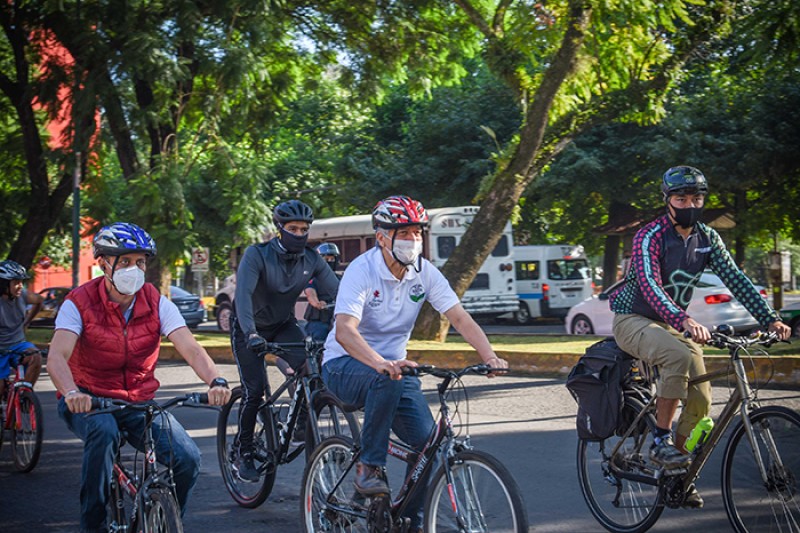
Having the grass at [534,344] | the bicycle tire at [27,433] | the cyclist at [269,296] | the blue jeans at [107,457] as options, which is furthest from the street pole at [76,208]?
the blue jeans at [107,457]

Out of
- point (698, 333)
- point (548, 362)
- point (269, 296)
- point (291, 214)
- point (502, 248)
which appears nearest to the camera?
point (698, 333)

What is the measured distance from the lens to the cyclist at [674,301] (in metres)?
4.76

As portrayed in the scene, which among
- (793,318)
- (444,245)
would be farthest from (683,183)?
(444,245)

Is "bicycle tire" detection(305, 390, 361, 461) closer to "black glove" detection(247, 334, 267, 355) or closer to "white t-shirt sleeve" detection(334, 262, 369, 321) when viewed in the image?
"black glove" detection(247, 334, 267, 355)

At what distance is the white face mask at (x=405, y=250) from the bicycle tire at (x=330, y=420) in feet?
3.70

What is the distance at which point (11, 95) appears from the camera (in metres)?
21.6

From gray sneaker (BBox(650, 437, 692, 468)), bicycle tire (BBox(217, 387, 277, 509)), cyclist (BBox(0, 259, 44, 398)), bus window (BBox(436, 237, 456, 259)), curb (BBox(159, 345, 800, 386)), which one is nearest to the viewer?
gray sneaker (BBox(650, 437, 692, 468))

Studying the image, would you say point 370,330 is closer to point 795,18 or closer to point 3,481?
point 3,481

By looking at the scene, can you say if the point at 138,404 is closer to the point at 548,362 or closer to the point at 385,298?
the point at 385,298

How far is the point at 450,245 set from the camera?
25.1 metres

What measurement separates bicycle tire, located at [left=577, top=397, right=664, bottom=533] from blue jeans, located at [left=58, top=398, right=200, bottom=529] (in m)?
2.21

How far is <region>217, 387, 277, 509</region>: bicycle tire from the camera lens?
6065 mm

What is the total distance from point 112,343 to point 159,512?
3.02 ft

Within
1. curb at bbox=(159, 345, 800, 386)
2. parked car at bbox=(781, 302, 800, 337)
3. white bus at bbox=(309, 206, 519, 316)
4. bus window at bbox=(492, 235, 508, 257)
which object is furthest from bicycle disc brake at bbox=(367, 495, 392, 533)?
bus window at bbox=(492, 235, 508, 257)
